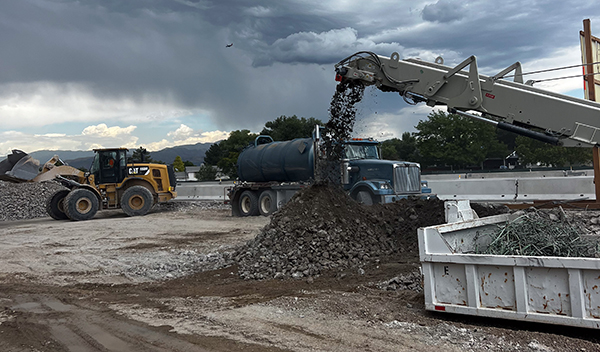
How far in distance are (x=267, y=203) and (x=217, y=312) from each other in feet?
40.8

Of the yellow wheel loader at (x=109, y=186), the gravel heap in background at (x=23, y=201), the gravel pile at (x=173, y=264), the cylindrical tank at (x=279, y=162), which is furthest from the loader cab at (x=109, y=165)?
the gravel pile at (x=173, y=264)

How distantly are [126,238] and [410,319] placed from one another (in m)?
10.5

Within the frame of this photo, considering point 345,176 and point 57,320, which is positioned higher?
point 345,176

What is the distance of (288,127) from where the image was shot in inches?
2381

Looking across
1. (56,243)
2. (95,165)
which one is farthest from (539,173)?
(56,243)

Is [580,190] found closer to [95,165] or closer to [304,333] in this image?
[304,333]

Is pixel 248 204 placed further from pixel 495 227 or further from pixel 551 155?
pixel 551 155

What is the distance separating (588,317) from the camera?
416cm

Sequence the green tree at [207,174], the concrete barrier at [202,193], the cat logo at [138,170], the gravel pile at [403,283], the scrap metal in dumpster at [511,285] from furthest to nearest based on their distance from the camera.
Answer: the green tree at [207,174]
the concrete barrier at [202,193]
the cat logo at [138,170]
the gravel pile at [403,283]
the scrap metal in dumpster at [511,285]

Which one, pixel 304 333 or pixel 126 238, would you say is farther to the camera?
pixel 126 238

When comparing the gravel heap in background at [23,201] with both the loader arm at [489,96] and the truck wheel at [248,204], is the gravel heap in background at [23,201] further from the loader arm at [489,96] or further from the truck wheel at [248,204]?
the loader arm at [489,96]

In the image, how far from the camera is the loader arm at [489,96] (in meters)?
6.70

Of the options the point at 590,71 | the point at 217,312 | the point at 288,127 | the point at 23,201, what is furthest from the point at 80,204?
the point at 288,127

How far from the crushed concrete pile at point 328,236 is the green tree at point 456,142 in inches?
2033
